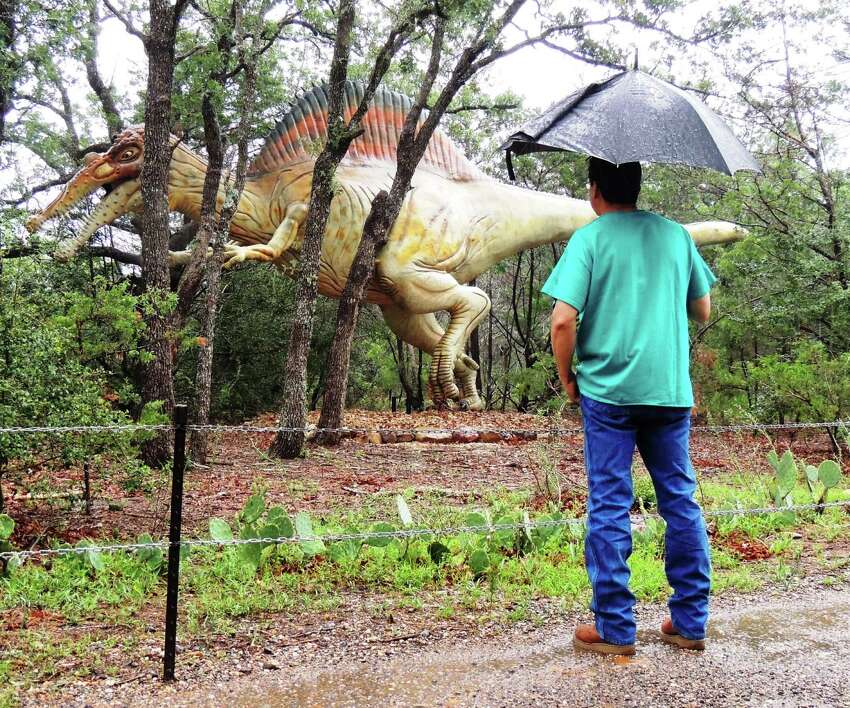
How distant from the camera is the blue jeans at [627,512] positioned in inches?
105

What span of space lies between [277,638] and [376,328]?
556 inches

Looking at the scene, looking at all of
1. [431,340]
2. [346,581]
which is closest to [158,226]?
[346,581]

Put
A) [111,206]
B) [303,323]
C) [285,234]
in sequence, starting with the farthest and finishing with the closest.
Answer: [285,234], [111,206], [303,323]

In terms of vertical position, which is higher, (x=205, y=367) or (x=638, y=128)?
(x=638, y=128)

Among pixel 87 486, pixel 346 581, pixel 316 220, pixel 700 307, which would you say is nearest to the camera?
pixel 700 307

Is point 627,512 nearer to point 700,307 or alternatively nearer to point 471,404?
point 700,307

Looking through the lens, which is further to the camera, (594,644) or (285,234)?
(285,234)

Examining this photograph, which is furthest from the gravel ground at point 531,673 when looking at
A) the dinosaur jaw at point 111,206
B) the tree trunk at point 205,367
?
the dinosaur jaw at point 111,206

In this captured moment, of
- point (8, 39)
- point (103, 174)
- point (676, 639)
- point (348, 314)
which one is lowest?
point (676, 639)

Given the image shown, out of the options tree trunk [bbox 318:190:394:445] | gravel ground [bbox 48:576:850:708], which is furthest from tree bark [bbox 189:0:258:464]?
gravel ground [bbox 48:576:850:708]

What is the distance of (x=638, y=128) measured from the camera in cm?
280

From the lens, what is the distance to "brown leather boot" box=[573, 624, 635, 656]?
270 centimetres

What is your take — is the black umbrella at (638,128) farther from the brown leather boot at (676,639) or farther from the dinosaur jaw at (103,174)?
the dinosaur jaw at (103,174)

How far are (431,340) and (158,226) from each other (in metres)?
6.50
